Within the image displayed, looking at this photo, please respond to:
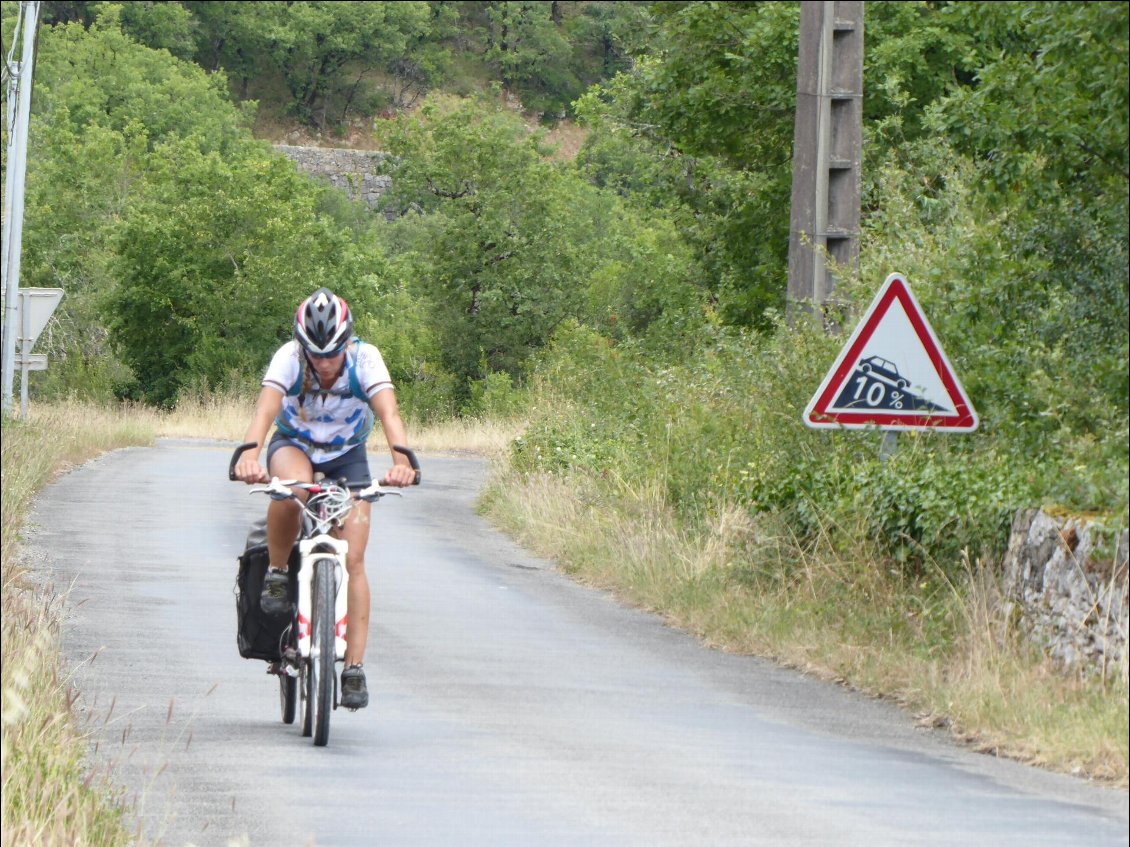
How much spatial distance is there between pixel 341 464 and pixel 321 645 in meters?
0.93

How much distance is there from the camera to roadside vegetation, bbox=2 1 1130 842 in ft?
37.5

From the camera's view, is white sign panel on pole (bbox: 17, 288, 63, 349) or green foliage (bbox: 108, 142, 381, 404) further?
green foliage (bbox: 108, 142, 381, 404)

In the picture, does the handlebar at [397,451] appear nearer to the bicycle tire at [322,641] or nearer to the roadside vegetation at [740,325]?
the bicycle tire at [322,641]

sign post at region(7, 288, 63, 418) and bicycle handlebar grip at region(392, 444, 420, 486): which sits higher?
sign post at region(7, 288, 63, 418)

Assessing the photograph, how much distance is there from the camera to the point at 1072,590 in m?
10.5

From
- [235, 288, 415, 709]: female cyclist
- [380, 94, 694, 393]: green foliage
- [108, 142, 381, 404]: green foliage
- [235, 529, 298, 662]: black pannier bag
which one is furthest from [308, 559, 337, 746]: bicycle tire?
[108, 142, 381, 404]: green foliage

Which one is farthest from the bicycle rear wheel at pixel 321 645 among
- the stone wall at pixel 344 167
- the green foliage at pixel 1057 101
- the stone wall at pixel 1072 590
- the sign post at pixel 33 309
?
the stone wall at pixel 344 167

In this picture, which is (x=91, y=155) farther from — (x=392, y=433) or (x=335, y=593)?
(x=335, y=593)

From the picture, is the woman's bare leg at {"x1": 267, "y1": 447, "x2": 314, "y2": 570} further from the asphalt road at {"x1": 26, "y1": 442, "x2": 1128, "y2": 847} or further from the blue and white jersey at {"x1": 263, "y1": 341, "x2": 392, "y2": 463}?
the asphalt road at {"x1": 26, "y1": 442, "x2": 1128, "y2": 847}

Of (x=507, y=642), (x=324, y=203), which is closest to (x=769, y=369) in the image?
(x=507, y=642)

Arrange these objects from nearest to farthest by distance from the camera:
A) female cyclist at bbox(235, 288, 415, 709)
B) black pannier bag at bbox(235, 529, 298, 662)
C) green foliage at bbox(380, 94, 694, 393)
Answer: female cyclist at bbox(235, 288, 415, 709)
black pannier bag at bbox(235, 529, 298, 662)
green foliage at bbox(380, 94, 694, 393)

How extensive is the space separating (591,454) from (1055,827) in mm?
15204

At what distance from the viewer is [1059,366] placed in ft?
38.1

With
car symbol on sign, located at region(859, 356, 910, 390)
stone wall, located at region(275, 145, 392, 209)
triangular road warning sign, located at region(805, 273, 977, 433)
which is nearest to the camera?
triangular road warning sign, located at region(805, 273, 977, 433)
